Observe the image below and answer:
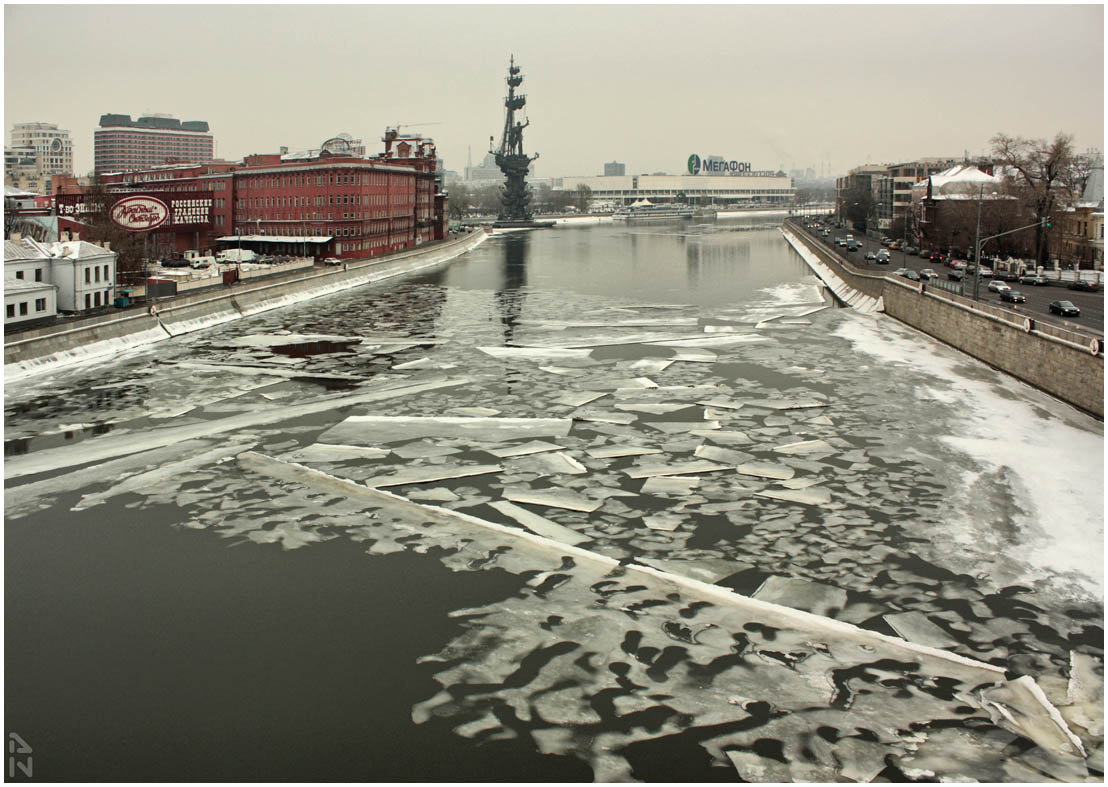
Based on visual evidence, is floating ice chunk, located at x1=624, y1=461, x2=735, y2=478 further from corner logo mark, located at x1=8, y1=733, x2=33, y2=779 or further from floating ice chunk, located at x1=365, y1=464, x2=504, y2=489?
corner logo mark, located at x1=8, y1=733, x2=33, y2=779

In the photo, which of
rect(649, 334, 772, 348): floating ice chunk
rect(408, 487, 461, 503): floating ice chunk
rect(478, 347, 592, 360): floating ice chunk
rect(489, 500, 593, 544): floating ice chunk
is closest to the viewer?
rect(489, 500, 593, 544): floating ice chunk

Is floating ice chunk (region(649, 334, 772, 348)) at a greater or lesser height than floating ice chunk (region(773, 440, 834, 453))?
greater

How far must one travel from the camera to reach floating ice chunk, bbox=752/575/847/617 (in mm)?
14477

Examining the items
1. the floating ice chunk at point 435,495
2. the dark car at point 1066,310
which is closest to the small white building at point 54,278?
the floating ice chunk at point 435,495

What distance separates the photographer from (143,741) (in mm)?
11461

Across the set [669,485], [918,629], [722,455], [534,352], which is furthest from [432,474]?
[534,352]

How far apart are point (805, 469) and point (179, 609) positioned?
12.9 m

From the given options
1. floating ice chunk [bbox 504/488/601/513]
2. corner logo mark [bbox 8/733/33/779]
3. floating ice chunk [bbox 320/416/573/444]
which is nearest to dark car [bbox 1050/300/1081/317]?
floating ice chunk [bbox 320/416/573/444]

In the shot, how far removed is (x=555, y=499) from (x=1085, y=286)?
3895cm

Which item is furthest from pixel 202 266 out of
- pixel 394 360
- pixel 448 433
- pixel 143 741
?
pixel 143 741

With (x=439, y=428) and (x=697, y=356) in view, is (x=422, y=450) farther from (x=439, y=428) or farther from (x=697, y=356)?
(x=697, y=356)

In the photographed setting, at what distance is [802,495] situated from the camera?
19.5m

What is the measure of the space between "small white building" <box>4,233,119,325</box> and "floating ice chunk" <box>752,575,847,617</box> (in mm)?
31249

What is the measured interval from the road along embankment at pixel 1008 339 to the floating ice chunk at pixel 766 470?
36.4 feet
